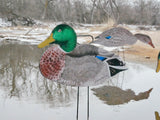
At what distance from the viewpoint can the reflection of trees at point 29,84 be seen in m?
2.19

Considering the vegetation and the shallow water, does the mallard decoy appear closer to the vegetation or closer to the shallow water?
the shallow water

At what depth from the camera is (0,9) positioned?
32.6ft

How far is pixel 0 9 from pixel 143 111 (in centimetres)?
936

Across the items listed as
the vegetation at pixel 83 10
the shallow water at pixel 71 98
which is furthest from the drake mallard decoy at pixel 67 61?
the vegetation at pixel 83 10

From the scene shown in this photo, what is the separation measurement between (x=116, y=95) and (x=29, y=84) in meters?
0.99

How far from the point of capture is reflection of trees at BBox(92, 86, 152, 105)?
7.09 feet

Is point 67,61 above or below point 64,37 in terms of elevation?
below

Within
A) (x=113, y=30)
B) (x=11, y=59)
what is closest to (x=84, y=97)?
(x=113, y=30)

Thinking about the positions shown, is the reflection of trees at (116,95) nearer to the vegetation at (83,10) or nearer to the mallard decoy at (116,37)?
the mallard decoy at (116,37)

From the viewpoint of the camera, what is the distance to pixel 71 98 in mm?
2170

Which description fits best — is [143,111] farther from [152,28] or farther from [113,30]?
[152,28]

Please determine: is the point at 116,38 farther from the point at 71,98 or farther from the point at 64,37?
the point at 64,37

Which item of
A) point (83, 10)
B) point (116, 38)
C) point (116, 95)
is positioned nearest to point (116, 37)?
point (116, 38)

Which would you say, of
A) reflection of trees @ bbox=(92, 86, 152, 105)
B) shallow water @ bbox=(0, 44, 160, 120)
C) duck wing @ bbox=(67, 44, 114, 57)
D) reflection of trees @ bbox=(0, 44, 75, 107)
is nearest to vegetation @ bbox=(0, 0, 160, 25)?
reflection of trees @ bbox=(0, 44, 75, 107)
